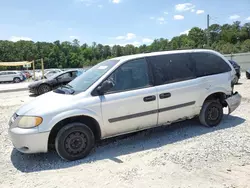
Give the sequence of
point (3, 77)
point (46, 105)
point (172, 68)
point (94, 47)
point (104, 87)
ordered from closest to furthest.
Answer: point (46, 105) → point (104, 87) → point (172, 68) → point (3, 77) → point (94, 47)

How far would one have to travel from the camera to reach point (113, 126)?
4.45 meters

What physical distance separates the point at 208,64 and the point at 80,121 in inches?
124

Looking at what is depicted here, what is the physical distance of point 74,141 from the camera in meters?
4.19

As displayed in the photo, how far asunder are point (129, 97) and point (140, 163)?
1.18m

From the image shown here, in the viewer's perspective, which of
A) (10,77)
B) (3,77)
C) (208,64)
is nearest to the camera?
(208,64)

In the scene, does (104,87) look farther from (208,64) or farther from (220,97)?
(220,97)

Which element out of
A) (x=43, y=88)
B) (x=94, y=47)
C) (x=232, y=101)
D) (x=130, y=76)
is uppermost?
(x=94, y=47)

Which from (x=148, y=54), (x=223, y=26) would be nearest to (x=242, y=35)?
(x=223, y=26)

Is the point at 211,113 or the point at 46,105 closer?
the point at 46,105

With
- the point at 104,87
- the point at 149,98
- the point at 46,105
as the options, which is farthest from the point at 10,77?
the point at 149,98

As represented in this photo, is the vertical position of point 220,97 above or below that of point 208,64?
below

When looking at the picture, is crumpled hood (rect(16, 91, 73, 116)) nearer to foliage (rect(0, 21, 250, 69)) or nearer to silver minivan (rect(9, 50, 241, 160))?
silver minivan (rect(9, 50, 241, 160))

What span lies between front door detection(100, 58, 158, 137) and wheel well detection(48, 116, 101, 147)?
16 centimetres

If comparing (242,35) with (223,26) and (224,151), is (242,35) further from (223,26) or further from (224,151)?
(224,151)
